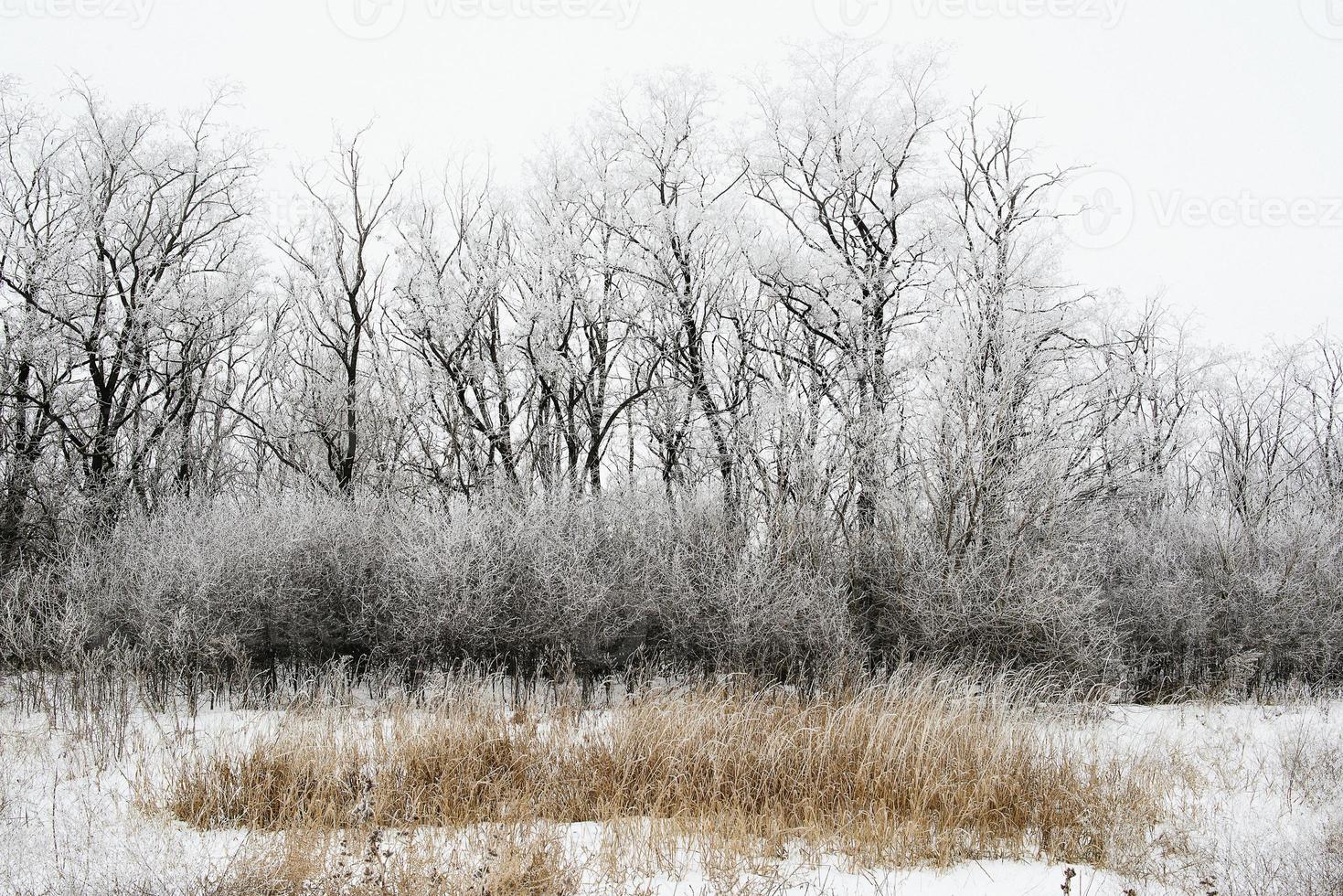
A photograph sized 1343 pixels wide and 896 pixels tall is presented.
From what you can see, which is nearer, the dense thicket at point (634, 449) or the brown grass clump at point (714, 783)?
the brown grass clump at point (714, 783)

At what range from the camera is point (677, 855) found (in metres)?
6.12

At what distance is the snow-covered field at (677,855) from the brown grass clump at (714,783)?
0.29 meters

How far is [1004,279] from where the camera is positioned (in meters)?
16.2

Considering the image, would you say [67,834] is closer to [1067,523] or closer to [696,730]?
[696,730]

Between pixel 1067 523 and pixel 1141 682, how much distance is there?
4.54 metres

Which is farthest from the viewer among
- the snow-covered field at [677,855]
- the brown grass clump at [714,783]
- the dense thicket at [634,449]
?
the dense thicket at [634,449]

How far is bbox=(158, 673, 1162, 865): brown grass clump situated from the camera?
21.7ft

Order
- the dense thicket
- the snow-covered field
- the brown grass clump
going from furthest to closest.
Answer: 1. the dense thicket
2. the brown grass clump
3. the snow-covered field

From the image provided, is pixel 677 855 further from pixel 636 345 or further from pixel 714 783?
pixel 636 345

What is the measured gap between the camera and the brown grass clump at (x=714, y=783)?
6602 millimetres

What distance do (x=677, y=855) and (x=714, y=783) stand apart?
1256mm

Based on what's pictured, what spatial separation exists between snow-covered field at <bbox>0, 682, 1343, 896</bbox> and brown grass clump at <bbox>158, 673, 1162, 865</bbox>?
0.29 meters

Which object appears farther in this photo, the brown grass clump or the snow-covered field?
the brown grass clump

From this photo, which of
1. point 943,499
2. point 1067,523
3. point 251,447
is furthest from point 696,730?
point 251,447
